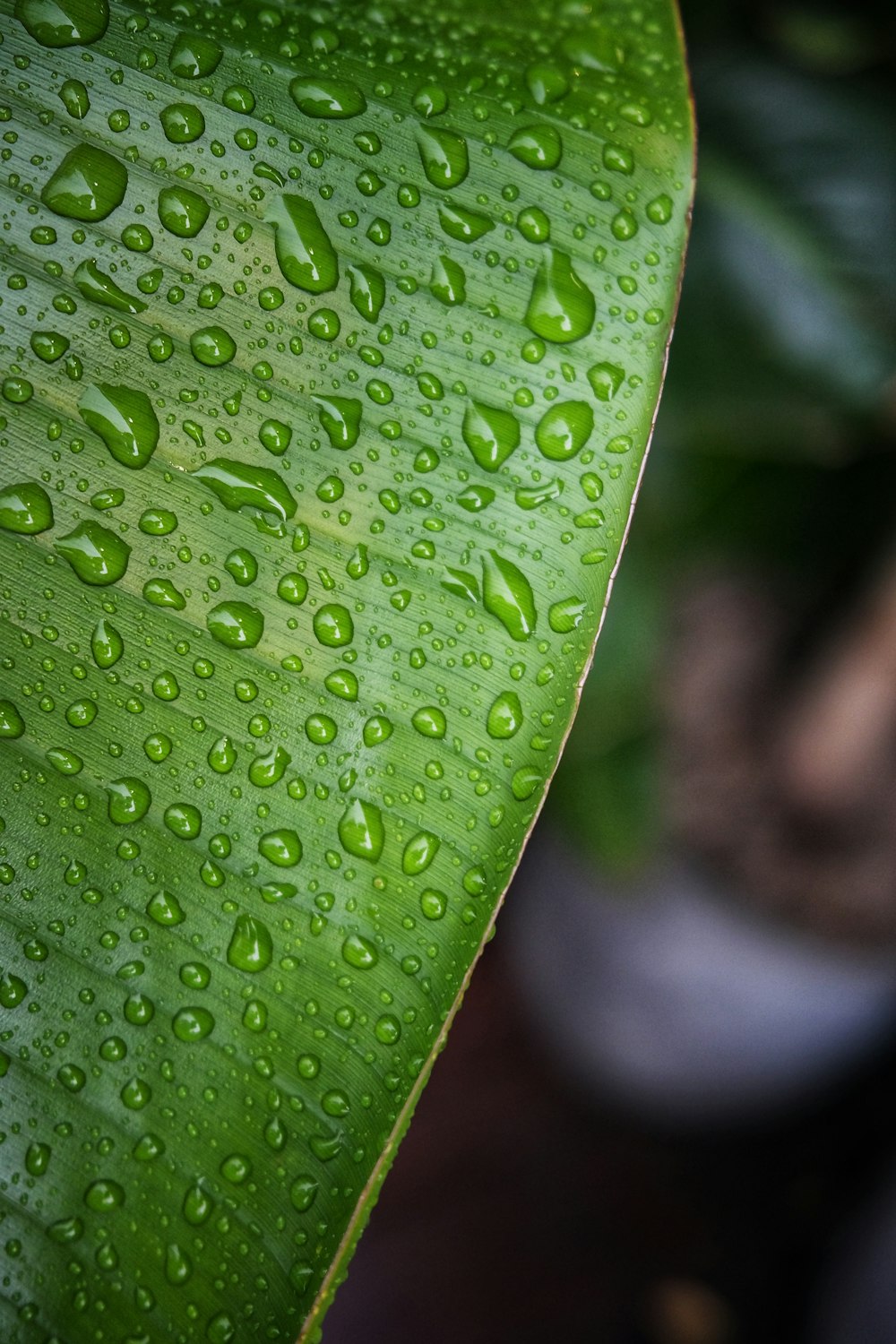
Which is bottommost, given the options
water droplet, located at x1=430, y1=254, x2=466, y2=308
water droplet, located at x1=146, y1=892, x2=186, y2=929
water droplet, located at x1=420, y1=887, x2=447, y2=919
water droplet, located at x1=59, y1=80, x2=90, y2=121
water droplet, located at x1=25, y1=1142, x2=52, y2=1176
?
water droplet, located at x1=25, y1=1142, x2=52, y2=1176

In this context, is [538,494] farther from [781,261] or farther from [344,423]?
[781,261]

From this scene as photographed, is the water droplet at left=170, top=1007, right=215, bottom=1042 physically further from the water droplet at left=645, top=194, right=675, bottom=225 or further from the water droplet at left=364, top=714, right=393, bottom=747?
the water droplet at left=645, top=194, right=675, bottom=225

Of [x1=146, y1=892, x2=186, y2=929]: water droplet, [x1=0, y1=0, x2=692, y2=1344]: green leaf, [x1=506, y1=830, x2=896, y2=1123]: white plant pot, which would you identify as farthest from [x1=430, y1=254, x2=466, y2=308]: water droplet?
[x1=506, y1=830, x2=896, y2=1123]: white plant pot

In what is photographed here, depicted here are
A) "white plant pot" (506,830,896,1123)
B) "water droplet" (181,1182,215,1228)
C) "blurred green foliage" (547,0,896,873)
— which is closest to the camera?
"water droplet" (181,1182,215,1228)

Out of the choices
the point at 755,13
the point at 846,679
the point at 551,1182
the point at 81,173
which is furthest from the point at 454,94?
the point at 551,1182

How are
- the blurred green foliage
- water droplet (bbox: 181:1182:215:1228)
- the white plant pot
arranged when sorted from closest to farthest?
1. water droplet (bbox: 181:1182:215:1228)
2. the blurred green foliage
3. the white plant pot

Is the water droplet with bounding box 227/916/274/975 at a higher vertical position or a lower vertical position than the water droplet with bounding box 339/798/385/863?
lower

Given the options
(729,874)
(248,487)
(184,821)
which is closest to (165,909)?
(184,821)
